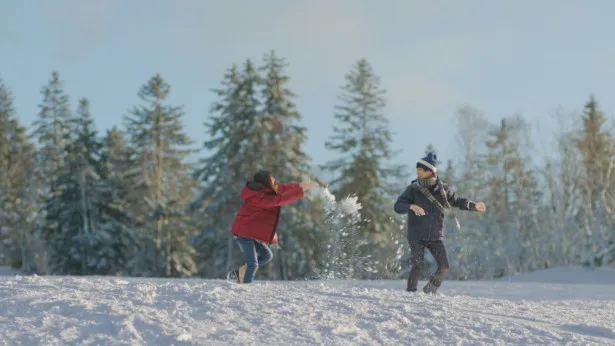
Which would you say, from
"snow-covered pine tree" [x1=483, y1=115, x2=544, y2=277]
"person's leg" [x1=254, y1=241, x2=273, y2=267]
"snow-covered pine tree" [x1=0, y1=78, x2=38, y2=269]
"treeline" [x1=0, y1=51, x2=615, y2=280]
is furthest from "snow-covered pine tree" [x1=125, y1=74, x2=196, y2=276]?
"person's leg" [x1=254, y1=241, x2=273, y2=267]

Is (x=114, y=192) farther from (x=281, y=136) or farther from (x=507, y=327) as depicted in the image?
A: (x=507, y=327)

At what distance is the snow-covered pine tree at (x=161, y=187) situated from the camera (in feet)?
116

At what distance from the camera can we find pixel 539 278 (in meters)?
18.2

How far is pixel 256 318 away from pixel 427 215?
332 centimetres

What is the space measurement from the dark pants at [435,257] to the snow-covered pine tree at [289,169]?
2126 cm

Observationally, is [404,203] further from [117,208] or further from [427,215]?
[117,208]

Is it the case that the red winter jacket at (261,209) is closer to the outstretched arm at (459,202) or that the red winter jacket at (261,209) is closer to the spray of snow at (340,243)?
the outstretched arm at (459,202)

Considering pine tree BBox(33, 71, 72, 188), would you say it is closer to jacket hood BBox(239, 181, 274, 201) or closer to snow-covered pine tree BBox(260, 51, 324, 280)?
snow-covered pine tree BBox(260, 51, 324, 280)

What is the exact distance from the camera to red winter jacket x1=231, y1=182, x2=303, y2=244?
8.73 meters

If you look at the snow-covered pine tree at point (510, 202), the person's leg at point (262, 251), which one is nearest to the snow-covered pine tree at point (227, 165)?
the snow-covered pine tree at point (510, 202)

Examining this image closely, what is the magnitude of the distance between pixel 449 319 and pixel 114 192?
34.5 meters

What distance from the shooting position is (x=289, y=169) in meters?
32.4

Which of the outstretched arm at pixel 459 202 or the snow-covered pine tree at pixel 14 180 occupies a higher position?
the snow-covered pine tree at pixel 14 180

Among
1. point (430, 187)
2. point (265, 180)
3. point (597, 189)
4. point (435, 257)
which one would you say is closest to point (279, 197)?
point (265, 180)
